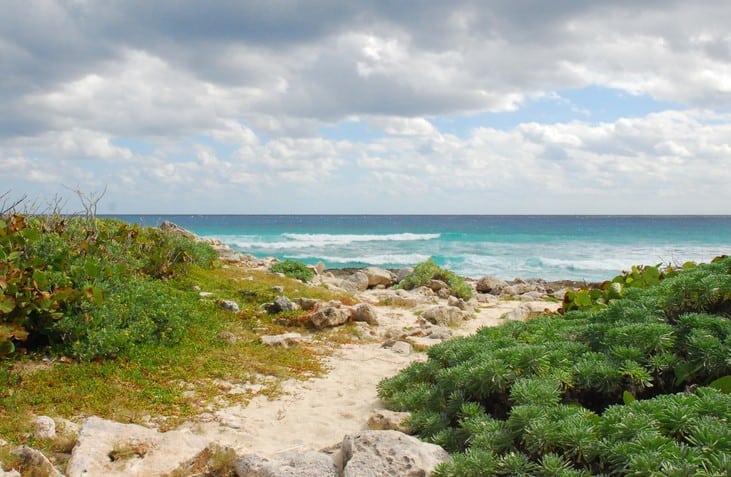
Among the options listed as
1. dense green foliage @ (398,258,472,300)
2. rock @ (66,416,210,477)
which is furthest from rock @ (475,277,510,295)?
rock @ (66,416,210,477)

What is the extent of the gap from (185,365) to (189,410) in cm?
151

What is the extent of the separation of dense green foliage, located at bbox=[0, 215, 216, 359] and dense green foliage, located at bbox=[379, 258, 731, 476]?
12.1ft

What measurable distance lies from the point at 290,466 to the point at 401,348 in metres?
5.57

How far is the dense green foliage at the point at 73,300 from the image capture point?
273 inches

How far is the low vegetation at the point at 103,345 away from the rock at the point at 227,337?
16 millimetres

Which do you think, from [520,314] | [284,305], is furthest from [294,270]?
[520,314]

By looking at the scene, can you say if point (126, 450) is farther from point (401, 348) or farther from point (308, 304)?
point (308, 304)

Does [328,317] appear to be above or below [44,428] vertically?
above

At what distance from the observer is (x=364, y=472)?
4207mm

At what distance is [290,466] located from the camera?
4.47 metres

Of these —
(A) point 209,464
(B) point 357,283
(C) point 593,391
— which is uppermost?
(C) point 593,391

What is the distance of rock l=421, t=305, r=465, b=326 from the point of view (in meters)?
12.8

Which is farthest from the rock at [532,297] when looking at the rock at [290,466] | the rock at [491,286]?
the rock at [290,466]

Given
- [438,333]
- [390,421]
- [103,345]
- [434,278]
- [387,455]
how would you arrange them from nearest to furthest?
[387,455] → [390,421] → [103,345] → [438,333] → [434,278]
